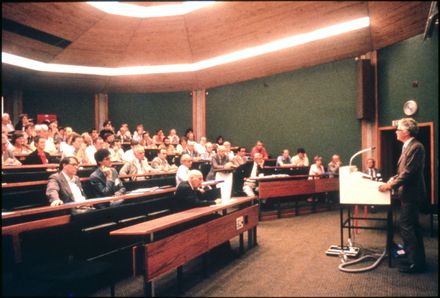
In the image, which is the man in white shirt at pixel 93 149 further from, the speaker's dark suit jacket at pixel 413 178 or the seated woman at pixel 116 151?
the speaker's dark suit jacket at pixel 413 178

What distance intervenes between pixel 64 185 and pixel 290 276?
2.30 meters

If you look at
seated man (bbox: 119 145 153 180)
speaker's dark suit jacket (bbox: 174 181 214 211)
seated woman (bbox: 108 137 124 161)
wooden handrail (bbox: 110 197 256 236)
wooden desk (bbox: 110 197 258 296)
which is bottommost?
wooden desk (bbox: 110 197 258 296)

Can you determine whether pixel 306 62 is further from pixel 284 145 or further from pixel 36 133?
pixel 36 133

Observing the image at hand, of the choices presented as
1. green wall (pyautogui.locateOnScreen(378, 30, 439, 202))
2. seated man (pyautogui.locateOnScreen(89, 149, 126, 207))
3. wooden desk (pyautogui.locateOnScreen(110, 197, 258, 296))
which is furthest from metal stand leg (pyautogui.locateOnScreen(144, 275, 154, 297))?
green wall (pyautogui.locateOnScreen(378, 30, 439, 202))

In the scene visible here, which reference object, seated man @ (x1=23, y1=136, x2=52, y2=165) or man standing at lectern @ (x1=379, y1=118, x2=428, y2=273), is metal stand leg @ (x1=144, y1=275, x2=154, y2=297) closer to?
man standing at lectern @ (x1=379, y1=118, x2=428, y2=273)

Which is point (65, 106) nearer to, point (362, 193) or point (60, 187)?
point (60, 187)

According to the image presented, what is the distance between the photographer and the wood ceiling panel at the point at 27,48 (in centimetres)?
663

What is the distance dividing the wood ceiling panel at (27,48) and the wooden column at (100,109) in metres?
2.39

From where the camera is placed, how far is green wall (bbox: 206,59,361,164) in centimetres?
777

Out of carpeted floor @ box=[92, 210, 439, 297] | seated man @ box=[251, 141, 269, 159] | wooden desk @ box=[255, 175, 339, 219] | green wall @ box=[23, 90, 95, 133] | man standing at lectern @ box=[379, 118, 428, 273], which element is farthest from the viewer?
green wall @ box=[23, 90, 95, 133]

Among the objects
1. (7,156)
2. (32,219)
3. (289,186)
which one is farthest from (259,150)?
(32,219)

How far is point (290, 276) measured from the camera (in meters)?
3.04

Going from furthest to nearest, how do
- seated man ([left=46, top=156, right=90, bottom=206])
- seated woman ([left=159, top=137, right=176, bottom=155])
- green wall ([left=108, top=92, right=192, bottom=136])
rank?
green wall ([left=108, top=92, right=192, bottom=136]) → seated woman ([left=159, top=137, right=176, bottom=155]) → seated man ([left=46, top=156, right=90, bottom=206])

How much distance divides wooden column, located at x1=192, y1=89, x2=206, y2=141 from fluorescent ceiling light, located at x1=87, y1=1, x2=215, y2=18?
3.91 metres
